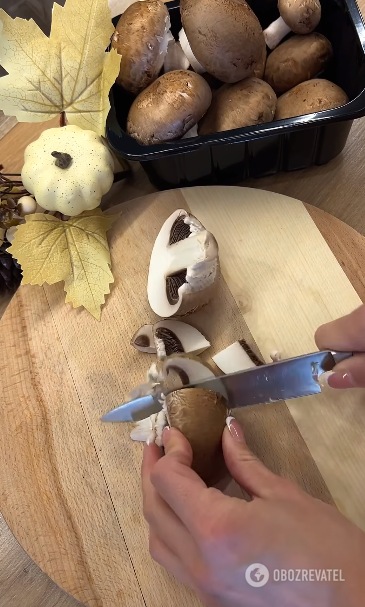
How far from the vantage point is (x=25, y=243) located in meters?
0.86

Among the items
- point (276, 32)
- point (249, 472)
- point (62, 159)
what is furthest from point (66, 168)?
point (249, 472)

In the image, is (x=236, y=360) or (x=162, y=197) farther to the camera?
(x=162, y=197)

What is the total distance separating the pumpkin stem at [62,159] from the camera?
807 millimetres

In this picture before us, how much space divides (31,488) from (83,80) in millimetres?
725

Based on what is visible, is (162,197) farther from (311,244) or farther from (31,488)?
(31,488)

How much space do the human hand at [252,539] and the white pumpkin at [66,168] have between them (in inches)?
19.0

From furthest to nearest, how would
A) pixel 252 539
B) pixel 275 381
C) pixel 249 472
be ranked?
1. pixel 275 381
2. pixel 249 472
3. pixel 252 539

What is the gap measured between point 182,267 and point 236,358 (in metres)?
0.18

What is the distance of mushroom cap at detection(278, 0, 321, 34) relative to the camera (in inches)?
32.7

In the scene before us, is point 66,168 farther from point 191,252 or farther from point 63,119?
point 191,252

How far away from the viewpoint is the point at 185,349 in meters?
0.80

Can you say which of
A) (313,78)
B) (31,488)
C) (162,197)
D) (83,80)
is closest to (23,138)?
(83,80)

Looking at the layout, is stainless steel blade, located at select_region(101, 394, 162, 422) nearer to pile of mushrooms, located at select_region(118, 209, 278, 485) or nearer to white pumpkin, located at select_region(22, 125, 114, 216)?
pile of mushrooms, located at select_region(118, 209, 278, 485)

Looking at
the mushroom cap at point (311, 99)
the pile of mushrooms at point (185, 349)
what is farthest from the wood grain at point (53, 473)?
the mushroom cap at point (311, 99)
